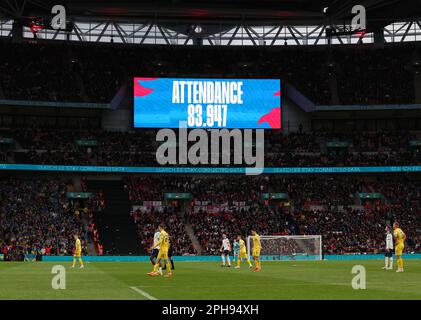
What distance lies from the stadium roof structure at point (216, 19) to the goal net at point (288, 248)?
2630cm

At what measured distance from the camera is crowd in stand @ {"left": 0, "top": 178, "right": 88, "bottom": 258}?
61031 mm

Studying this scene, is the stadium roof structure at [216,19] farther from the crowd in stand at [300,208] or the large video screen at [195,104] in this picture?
the crowd in stand at [300,208]

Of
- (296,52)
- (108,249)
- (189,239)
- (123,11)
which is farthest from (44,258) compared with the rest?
(296,52)

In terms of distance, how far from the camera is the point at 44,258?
58125 mm

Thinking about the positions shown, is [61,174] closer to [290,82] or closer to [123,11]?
[123,11]

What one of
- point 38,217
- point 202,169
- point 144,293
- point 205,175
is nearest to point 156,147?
point 205,175

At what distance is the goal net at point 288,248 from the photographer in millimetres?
61062

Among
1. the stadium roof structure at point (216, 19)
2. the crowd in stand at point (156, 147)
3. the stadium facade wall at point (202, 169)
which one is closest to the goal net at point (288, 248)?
the stadium facade wall at point (202, 169)

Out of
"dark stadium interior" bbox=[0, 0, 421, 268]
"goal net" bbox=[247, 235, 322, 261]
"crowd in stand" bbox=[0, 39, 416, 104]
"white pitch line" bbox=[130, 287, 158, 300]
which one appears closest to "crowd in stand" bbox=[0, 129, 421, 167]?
"dark stadium interior" bbox=[0, 0, 421, 268]

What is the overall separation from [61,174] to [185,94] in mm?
16787

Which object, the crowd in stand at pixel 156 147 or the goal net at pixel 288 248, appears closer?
the goal net at pixel 288 248

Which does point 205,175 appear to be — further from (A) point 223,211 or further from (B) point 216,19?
(B) point 216,19

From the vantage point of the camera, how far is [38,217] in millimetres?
65562

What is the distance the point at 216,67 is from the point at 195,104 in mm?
8047
